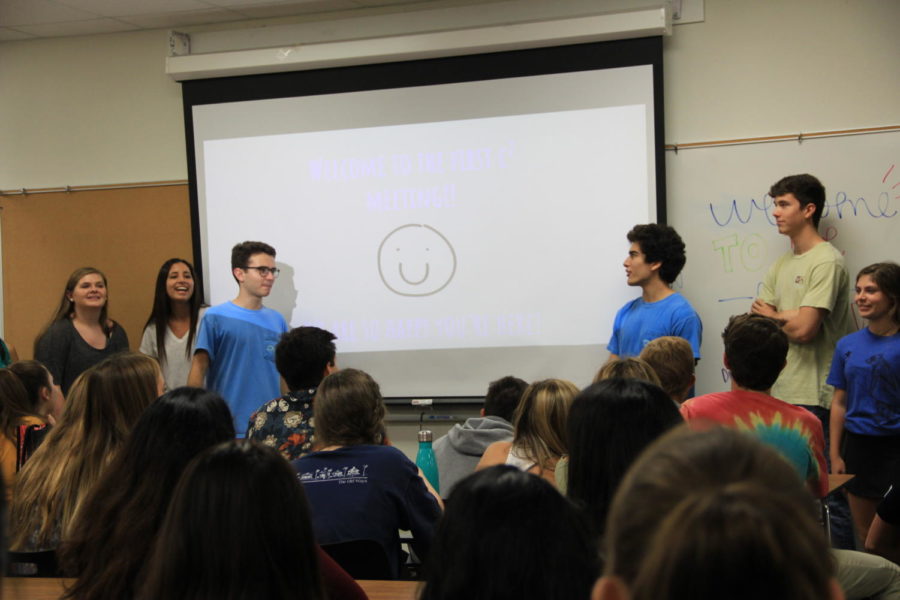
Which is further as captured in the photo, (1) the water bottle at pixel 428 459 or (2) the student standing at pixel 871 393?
(2) the student standing at pixel 871 393

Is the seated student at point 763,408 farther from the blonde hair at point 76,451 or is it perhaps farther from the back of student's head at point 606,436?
the blonde hair at point 76,451

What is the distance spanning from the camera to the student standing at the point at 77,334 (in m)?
4.32

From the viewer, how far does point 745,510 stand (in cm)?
61

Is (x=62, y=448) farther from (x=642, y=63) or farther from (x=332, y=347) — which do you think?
(x=642, y=63)

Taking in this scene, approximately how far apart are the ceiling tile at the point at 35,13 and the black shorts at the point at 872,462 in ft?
14.4

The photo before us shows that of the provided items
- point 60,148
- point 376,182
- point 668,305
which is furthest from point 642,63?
point 60,148

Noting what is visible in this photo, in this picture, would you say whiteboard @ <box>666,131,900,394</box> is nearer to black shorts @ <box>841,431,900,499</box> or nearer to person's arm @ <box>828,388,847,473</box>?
person's arm @ <box>828,388,847,473</box>

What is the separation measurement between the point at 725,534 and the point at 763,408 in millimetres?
1889

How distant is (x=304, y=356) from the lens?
2.96 meters

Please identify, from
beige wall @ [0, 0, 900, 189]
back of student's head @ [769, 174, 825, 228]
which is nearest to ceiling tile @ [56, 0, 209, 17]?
beige wall @ [0, 0, 900, 189]

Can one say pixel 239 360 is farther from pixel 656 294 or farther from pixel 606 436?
pixel 606 436

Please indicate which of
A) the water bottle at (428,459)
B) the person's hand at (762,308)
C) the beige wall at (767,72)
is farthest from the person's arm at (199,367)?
the person's hand at (762,308)

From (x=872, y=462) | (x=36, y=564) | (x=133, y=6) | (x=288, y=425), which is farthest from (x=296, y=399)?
(x=133, y=6)

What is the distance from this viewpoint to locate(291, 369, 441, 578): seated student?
6.92ft
